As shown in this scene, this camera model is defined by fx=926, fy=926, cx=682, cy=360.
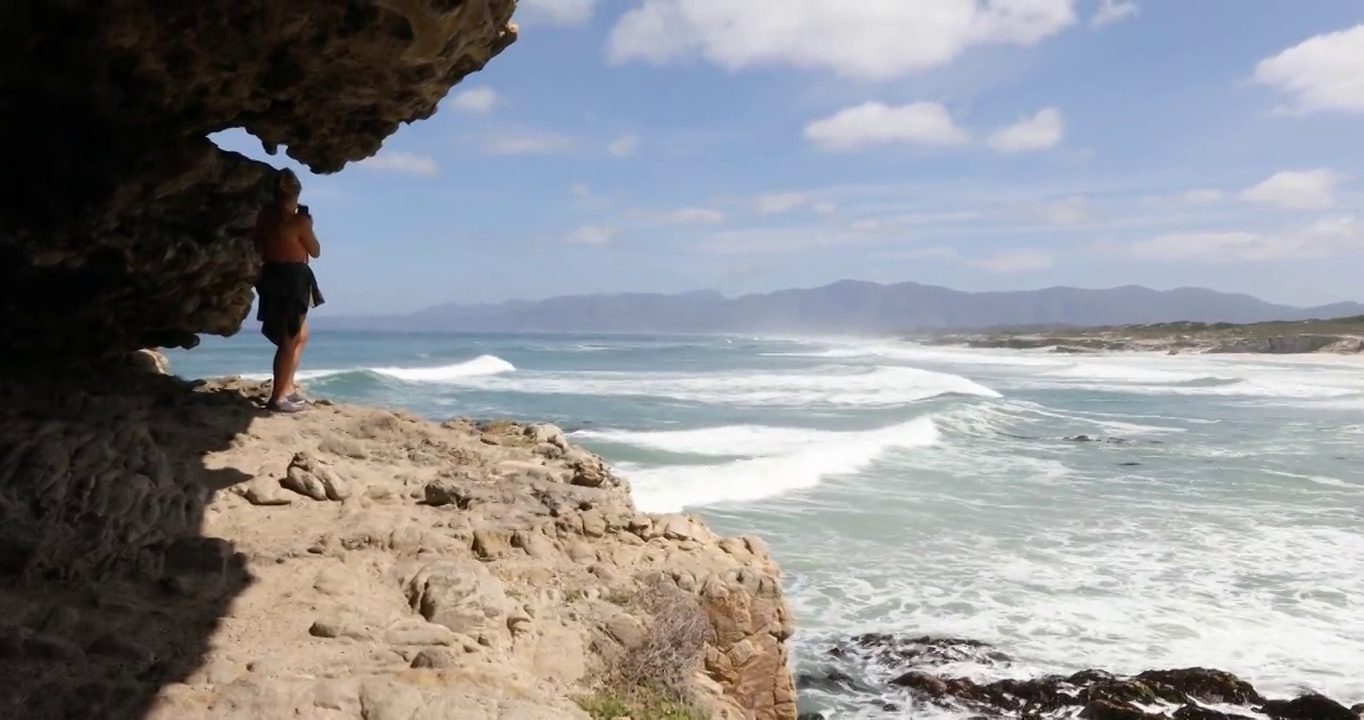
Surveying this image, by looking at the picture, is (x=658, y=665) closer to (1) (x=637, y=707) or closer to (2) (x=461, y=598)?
(1) (x=637, y=707)

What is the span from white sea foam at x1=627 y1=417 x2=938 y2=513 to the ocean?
79mm

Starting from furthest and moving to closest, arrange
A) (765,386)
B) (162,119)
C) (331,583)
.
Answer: (765,386)
(162,119)
(331,583)

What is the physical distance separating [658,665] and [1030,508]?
1219 cm

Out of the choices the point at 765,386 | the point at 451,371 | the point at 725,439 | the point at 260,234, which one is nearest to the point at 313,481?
the point at 260,234

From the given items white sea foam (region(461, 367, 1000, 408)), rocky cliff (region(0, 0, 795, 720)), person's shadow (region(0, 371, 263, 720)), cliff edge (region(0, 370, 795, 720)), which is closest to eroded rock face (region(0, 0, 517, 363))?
rocky cliff (region(0, 0, 795, 720))

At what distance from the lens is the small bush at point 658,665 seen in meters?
4.70

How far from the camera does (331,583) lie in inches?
197

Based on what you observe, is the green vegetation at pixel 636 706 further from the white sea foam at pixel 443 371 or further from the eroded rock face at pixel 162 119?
the white sea foam at pixel 443 371

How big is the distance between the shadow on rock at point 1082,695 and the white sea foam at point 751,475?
6014mm

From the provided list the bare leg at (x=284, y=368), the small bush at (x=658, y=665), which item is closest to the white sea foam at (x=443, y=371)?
the bare leg at (x=284, y=368)

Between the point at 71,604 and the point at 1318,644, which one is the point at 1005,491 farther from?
the point at 71,604

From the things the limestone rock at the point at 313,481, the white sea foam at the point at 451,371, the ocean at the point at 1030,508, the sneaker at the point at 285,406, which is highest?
the sneaker at the point at 285,406

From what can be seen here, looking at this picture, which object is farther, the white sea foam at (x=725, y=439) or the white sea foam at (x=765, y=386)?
the white sea foam at (x=765, y=386)

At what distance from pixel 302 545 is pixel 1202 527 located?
13.6m
